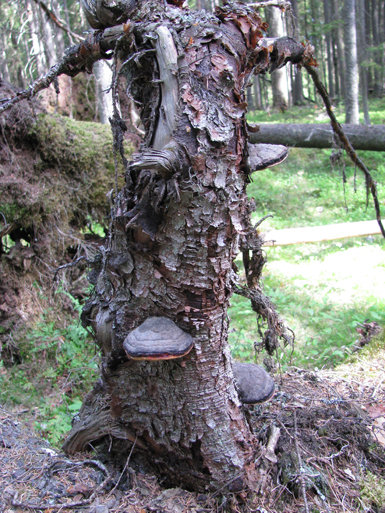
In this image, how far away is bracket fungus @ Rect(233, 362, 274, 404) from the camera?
244 centimetres

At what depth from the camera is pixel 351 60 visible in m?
14.3

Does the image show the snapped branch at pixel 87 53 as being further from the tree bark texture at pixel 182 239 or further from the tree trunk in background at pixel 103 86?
the tree trunk in background at pixel 103 86

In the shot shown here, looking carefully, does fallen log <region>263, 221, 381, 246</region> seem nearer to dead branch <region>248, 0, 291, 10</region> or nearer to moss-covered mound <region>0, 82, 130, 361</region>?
moss-covered mound <region>0, 82, 130, 361</region>

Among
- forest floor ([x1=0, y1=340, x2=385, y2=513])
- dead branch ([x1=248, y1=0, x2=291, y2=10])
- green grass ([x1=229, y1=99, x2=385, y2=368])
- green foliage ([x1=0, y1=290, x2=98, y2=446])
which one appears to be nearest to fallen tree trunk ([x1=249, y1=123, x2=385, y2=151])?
green grass ([x1=229, y1=99, x2=385, y2=368])

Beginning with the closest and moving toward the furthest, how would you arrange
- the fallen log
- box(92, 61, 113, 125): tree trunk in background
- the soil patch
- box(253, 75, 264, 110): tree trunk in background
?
the soil patch, box(92, 61, 113, 125): tree trunk in background, the fallen log, box(253, 75, 264, 110): tree trunk in background

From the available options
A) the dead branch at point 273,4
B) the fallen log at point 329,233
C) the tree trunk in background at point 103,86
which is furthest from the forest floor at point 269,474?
the tree trunk in background at point 103,86

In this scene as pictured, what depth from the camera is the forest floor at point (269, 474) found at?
7.43 ft

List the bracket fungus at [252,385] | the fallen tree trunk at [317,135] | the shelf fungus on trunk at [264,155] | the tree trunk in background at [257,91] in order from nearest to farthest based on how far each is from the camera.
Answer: the shelf fungus on trunk at [264,155] → the bracket fungus at [252,385] → the fallen tree trunk at [317,135] → the tree trunk in background at [257,91]

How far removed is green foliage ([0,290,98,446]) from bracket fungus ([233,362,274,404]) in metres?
1.92

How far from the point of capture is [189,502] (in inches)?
89.9

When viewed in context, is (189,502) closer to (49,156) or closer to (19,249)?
(19,249)

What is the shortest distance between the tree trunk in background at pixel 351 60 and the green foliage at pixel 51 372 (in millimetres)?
12981

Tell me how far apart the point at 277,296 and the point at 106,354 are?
4.24m

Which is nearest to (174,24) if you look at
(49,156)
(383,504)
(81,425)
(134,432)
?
(134,432)
